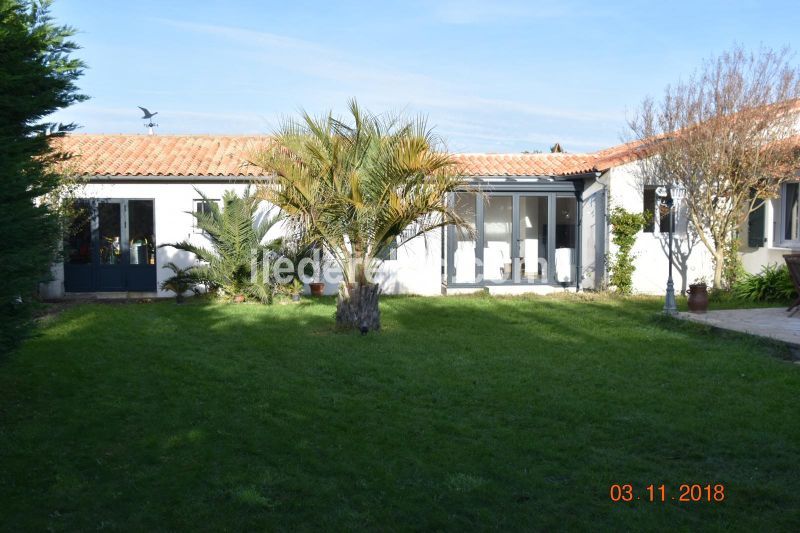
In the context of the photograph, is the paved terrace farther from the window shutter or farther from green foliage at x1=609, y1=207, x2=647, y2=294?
green foliage at x1=609, y1=207, x2=647, y2=294

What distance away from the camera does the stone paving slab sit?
1069cm

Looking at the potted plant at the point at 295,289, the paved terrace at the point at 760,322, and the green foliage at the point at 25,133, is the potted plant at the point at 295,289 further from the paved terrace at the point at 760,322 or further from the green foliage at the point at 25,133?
the paved terrace at the point at 760,322

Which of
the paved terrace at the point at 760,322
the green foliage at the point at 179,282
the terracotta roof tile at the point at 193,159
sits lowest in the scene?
the paved terrace at the point at 760,322

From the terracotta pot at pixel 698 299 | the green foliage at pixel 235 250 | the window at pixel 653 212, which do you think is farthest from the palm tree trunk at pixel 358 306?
the window at pixel 653 212

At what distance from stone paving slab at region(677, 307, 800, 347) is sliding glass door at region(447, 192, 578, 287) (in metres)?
6.16

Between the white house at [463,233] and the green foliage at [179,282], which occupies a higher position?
the white house at [463,233]

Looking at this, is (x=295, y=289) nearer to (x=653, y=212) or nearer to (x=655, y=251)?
(x=655, y=251)

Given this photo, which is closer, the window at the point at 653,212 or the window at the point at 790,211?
the window at the point at 790,211

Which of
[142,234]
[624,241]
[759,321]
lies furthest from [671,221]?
[142,234]

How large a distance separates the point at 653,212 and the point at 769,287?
12.2 feet

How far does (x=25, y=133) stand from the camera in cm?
788

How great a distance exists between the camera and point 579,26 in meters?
15.3

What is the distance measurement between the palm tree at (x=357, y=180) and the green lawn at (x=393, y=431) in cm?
174

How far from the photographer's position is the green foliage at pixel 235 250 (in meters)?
15.5
